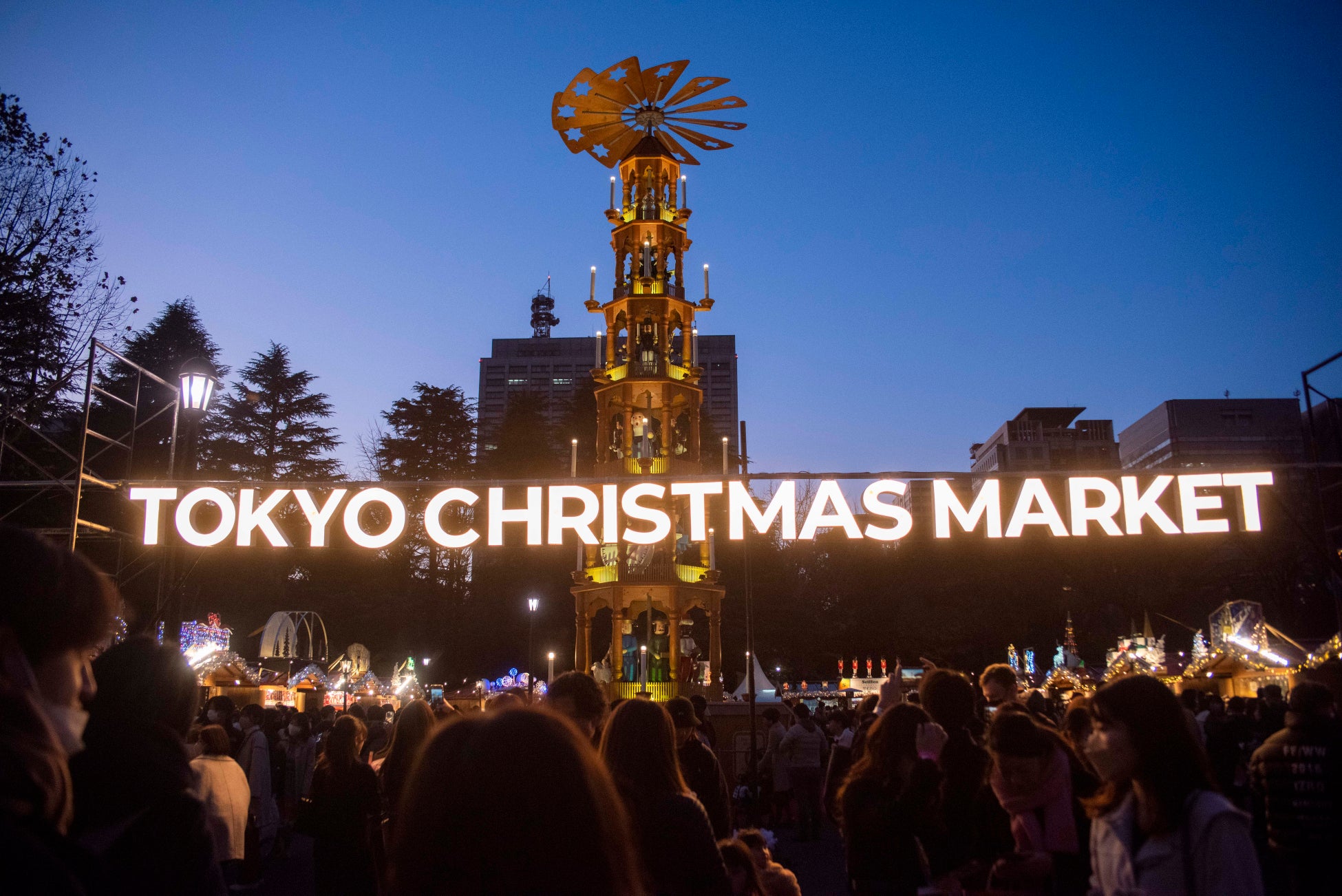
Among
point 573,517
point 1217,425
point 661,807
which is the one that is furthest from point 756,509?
point 1217,425

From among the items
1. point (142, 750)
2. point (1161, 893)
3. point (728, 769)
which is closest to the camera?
point (142, 750)

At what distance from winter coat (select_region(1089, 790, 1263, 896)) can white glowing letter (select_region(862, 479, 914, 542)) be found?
10.6 m

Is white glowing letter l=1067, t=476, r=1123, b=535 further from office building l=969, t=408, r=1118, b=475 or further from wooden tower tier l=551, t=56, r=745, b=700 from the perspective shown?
office building l=969, t=408, r=1118, b=475

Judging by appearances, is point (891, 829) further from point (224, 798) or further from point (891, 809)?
point (224, 798)

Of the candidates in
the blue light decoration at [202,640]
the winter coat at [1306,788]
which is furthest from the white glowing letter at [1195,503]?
the blue light decoration at [202,640]

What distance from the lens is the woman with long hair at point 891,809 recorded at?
15.4 ft

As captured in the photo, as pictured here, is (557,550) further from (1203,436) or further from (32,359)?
(1203,436)

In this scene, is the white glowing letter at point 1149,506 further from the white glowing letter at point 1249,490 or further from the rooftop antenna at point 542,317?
the rooftop antenna at point 542,317

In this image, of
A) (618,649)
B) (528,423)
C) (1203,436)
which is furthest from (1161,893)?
(1203,436)

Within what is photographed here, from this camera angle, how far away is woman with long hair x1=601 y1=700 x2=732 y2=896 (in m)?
3.57

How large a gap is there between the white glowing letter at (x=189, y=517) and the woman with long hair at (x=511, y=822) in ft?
44.9

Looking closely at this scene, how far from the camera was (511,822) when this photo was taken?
5.87ft

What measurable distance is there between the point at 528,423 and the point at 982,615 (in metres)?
25.5

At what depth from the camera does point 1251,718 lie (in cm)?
1491
